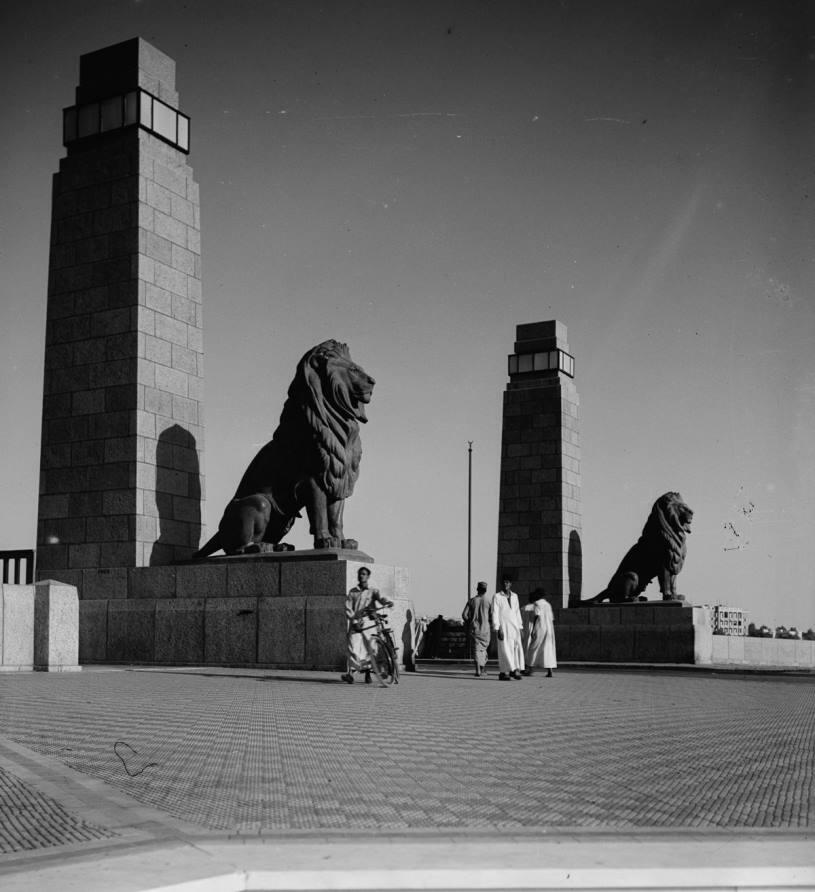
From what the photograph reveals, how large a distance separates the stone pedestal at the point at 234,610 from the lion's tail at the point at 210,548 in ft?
1.86

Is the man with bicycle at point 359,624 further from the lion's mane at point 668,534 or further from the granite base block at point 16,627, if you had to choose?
the lion's mane at point 668,534

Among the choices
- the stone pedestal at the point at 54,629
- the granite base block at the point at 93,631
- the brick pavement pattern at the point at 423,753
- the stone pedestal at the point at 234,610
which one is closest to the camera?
the brick pavement pattern at the point at 423,753

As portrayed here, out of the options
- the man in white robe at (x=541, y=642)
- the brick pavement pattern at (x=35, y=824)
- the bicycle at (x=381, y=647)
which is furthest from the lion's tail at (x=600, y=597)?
the brick pavement pattern at (x=35, y=824)

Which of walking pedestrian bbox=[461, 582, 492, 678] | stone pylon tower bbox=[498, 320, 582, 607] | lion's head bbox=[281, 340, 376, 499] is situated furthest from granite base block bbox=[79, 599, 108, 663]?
stone pylon tower bbox=[498, 320, 582, 607]

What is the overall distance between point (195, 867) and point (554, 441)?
2836 cm

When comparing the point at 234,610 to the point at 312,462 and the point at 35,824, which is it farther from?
the point at 35,824

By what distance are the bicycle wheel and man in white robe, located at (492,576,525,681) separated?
2.44m

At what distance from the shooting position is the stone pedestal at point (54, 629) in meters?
15.9

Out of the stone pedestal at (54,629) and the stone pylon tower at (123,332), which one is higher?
the stone pylon tower at (123,332)

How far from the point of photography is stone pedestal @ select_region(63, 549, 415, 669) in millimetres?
16469

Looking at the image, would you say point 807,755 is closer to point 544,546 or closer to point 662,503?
point 662,503

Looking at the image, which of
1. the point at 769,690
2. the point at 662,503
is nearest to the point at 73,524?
the point at 769,690

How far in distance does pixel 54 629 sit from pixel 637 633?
14.7 meters

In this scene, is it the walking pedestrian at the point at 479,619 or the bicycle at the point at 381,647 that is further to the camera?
the walking pedestrian at the point at 479,619
